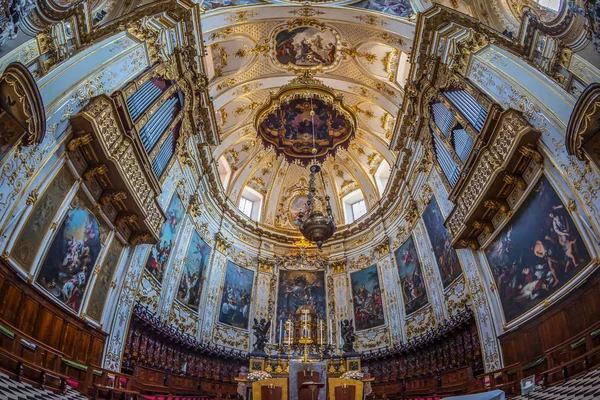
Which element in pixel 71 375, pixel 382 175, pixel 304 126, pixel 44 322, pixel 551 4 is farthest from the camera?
pixel 382 175

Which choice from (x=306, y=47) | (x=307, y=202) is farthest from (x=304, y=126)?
(x=307, y=202)

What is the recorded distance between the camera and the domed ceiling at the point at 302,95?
16.0 m

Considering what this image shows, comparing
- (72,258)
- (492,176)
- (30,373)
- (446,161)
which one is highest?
(446,161)

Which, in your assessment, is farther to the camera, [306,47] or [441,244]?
[306,47]

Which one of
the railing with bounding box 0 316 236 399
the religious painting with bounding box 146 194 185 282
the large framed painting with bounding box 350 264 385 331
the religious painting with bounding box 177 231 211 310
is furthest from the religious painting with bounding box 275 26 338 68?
the railing with bounding box 0 316 236 399

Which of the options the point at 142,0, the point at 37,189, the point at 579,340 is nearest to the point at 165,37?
the point at 142,0

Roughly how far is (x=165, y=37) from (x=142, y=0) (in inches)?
61.6

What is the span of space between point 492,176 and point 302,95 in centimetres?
1218

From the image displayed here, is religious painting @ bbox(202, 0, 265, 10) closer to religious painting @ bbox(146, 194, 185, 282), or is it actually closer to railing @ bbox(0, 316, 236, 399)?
religious painting @ bbox(146, 194, 185, 282)

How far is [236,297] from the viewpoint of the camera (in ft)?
62.4

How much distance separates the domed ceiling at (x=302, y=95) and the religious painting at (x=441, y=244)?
235 inches

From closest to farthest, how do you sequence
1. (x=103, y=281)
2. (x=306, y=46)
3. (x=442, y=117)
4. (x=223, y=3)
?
(x=103, y=281)
(x=442, y=117)
(x=223, y=3)
(x=306, y=46)

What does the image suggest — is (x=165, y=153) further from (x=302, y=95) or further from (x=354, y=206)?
(x=354, y=206)

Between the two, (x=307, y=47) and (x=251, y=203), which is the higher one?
(x=307, y=47)
